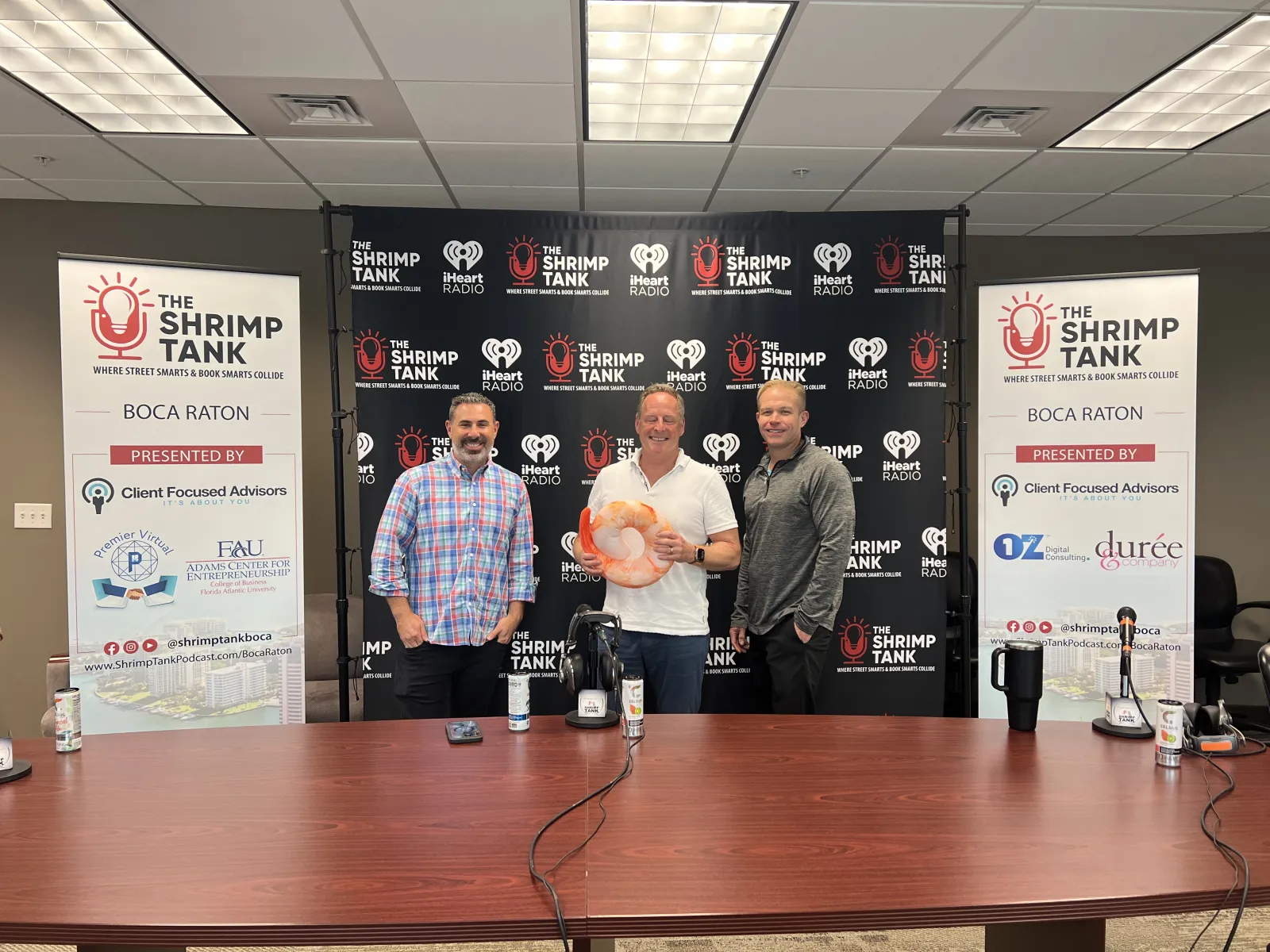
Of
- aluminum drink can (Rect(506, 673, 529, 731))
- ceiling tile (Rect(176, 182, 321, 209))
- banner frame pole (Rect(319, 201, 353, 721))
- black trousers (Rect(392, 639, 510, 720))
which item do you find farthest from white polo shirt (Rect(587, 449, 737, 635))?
ceiling tile (Rect(176, 182, 321, 209))

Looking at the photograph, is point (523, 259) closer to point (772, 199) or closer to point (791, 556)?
point (772, 199)

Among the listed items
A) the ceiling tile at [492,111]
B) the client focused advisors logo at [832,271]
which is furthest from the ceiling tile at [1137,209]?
the ceiling tile at [492,111]

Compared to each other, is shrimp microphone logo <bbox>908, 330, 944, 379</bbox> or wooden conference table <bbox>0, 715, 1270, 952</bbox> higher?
shrimp microphone logo <bbox>908, 330, 944, 379</bbox>

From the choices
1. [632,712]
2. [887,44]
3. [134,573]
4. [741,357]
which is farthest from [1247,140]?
[134,573]

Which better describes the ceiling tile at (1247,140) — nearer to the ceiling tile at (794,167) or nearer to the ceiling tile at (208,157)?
the ceiling tile at (794,167)

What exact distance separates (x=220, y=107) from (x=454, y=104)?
98cm

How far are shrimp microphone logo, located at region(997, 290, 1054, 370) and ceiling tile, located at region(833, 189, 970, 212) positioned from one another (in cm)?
100

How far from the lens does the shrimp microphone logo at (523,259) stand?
3.71m

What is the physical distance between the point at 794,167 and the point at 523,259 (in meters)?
1.42

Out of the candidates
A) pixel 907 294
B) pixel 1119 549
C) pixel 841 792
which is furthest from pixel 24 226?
pixel 1119 549

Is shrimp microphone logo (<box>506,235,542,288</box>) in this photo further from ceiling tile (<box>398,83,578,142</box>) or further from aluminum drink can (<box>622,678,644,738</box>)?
aluminum drink can (<box>622,678,644,738</box>)

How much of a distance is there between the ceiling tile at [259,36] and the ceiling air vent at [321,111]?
A: 231 mm

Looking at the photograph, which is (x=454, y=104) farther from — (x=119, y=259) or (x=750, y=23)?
(x=119, y=259)

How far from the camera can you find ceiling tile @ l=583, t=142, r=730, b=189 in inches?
148
